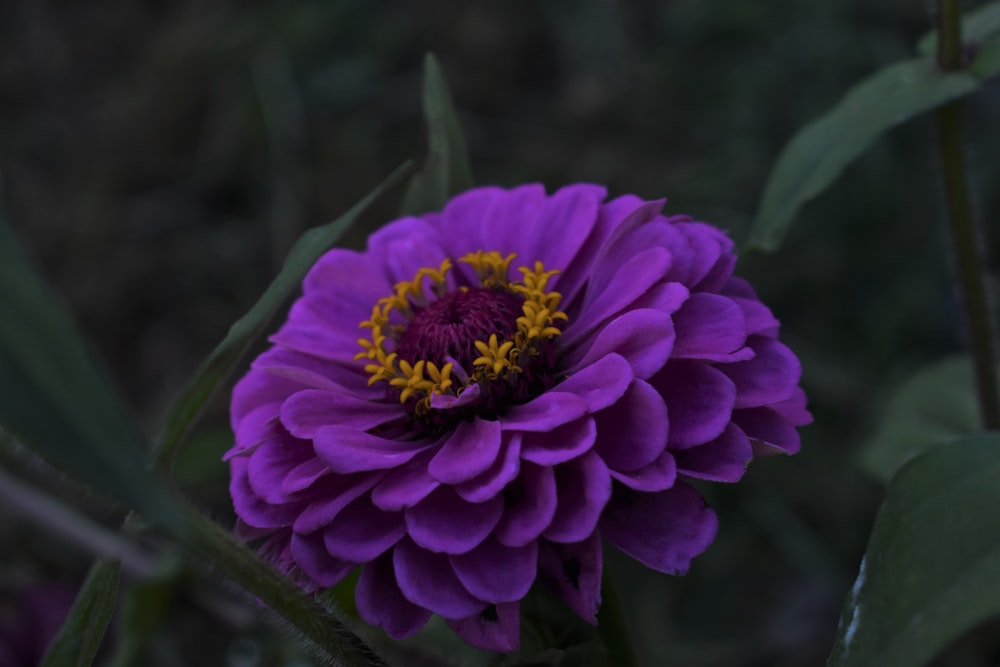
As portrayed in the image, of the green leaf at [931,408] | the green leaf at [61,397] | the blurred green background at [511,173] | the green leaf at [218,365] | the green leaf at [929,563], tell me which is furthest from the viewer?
the blurred green background at [511,173]

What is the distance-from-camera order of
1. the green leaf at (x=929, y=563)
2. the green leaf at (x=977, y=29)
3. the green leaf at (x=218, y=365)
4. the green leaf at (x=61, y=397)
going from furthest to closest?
the green leaf at (x=977, y=29)
the green leaf at (x=218, y=365)
the green leaf at (x=929, y=563)
the green leaf at (x=61, y=397)

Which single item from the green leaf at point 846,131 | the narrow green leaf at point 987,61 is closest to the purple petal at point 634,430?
the green leaf at point 846,131

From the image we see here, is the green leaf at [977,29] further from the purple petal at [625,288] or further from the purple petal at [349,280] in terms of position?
the purple petal at [349,280]

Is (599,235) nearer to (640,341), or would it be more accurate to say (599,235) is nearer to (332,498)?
(640,341)

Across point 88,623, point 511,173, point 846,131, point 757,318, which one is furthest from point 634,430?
point 511,173

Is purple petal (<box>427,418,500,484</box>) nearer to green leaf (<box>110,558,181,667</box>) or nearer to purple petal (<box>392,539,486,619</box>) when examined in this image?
purple petal (<box>392,539,486,619</box>)

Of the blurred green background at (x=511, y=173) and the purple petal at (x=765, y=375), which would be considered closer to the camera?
the purple petal at (x=765, y=375)
